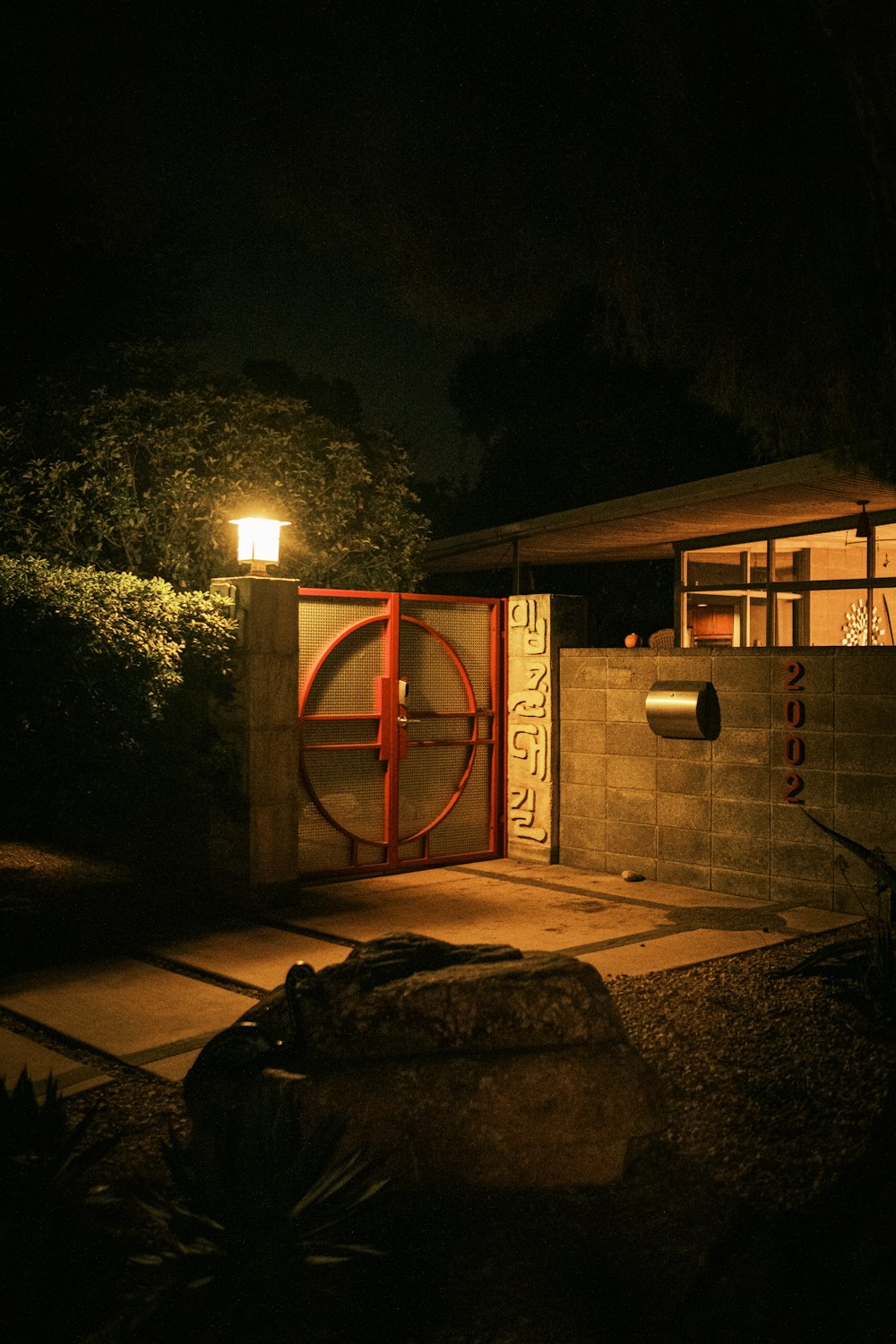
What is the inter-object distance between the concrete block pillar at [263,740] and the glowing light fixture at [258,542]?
266 mm

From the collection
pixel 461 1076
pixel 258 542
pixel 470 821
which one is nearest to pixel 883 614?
pixel 470 821

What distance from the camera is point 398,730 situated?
8562 millimetres

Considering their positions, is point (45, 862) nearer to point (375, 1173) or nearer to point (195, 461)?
point (195, 461)

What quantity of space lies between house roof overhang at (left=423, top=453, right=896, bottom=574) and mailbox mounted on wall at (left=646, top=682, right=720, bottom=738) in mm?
1836

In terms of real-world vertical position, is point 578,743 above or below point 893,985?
above

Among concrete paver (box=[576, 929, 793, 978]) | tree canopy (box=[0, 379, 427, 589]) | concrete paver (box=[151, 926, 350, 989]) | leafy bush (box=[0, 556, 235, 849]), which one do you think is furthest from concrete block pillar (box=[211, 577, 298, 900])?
tree canopy (box=[0, 379, 427, 589])

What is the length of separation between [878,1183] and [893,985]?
4.47 ft

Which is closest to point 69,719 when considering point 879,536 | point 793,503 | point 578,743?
point 578,743

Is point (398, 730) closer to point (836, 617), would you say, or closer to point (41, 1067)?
point (41, 1067)

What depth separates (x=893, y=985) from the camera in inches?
184

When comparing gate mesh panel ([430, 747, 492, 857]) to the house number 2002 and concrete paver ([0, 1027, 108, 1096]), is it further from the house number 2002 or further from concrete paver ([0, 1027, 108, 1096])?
concrete paver ([0, 1027, 108, 1096])

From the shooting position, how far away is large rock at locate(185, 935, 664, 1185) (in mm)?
3453

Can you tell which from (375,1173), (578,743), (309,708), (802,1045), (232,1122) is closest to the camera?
(232,1122)

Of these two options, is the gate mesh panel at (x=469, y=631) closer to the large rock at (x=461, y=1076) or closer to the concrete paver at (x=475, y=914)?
the concrete paver at (x=475, y=914)
